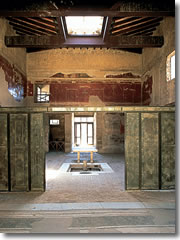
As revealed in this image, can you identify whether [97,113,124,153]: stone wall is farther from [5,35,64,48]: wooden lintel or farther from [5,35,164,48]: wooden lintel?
[5,35,64,48]: wooden lintel

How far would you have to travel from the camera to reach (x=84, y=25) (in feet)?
30.6

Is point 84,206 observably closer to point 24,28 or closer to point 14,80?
point 14,80

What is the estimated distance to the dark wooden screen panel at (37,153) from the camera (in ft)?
19.8

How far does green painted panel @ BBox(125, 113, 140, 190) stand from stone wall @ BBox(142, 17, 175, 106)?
270 cm

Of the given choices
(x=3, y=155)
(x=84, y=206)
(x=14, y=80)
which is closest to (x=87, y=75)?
(x=14, y=80)

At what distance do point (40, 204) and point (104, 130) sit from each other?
9.85 m

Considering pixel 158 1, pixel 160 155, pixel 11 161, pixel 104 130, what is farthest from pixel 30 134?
pixel 104 130

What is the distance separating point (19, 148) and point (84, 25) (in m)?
7.20

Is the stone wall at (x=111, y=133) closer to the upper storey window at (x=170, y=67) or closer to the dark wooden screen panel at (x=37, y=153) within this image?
the upper storey window at (x=170, y=67)

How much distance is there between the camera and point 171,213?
14.5ft

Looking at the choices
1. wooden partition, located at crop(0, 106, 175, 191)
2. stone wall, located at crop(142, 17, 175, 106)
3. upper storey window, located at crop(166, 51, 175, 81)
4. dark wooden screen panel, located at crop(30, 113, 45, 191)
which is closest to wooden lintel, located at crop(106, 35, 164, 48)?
stone wall, located at crop(142, 17, 175, 106)

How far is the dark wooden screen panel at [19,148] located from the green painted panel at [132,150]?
3.53 m

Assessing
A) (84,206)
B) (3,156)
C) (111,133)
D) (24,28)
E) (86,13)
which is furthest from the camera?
(111,133)

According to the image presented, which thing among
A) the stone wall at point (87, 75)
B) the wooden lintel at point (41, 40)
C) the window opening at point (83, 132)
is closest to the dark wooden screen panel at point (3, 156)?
the wooden lintel at point (41, 40)
